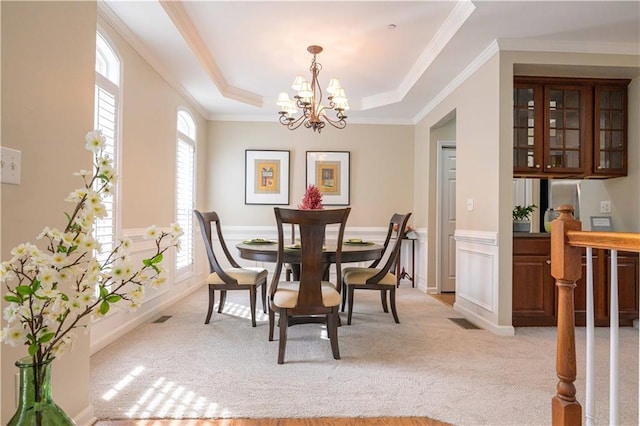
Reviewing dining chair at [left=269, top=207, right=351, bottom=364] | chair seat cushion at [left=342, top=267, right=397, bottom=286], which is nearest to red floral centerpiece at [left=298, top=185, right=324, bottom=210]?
dining chair at [left=269, top=207, right=351, bottom=364]

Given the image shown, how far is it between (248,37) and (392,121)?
2.89 metres

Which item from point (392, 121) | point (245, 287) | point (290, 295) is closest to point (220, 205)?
point (245, 287)

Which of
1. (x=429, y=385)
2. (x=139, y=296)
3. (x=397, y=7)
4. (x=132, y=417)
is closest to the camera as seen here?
(x=139, y=296)

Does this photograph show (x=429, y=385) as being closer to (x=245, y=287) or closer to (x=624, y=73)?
(x=245, y=287)

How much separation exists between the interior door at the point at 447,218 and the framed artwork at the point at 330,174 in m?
1.41

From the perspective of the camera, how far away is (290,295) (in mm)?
2432

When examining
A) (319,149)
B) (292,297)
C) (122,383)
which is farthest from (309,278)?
(319,149)

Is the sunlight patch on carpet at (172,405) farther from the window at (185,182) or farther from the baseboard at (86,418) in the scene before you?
the window at (185,182)

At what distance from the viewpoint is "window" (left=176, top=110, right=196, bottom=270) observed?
4.35 m

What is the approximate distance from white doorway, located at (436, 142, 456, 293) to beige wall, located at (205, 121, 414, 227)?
2.16ft

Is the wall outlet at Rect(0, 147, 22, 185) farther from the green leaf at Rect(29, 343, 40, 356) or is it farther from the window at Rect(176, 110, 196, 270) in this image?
the window at Rect(176, 110, 196, 270)

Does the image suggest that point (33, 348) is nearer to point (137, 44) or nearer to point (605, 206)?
point (137, 44)

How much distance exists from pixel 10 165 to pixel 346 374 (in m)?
1.96

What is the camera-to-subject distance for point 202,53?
3.54 meters
